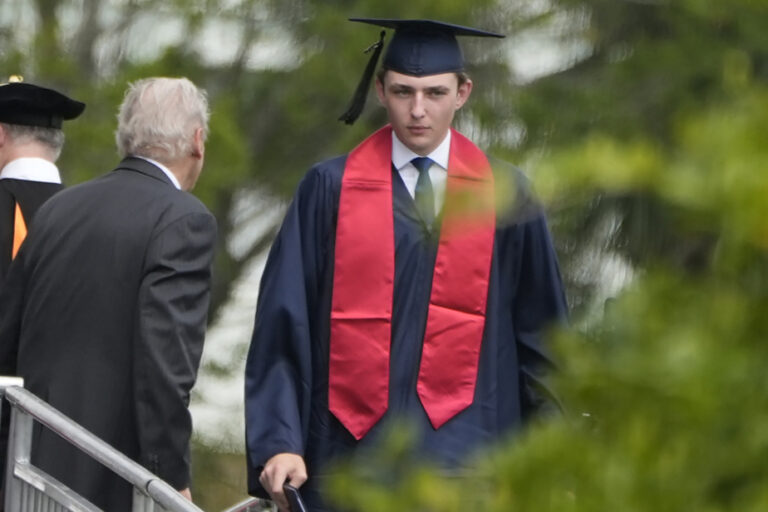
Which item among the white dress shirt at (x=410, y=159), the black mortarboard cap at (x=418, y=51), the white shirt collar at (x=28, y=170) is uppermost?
the black mortarboard cap at (x=418, y=51)

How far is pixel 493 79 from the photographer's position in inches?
435

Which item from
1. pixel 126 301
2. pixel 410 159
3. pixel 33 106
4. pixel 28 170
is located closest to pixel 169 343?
pixel 126 301

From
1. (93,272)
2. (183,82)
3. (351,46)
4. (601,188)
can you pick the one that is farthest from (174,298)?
(351,46)

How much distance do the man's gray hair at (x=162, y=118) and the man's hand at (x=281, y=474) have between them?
0.89 m

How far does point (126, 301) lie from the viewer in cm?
434

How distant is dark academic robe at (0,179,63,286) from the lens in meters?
5.23

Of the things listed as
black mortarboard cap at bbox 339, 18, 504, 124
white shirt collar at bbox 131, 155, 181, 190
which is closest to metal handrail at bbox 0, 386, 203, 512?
white shirt collar at bbox 131, 155, 181, 190

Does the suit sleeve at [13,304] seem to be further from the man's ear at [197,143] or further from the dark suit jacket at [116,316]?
the man's ear at [197,143]

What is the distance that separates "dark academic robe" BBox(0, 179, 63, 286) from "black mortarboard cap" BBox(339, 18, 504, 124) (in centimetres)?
105

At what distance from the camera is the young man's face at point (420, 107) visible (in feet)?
13.7

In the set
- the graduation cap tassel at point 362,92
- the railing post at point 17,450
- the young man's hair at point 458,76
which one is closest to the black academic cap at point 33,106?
the graduation cap tassel at point 362,92

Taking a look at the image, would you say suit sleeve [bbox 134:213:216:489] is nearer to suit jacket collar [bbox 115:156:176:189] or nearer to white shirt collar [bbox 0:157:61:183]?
suit jacket collar [bbox 115:156:176:189]

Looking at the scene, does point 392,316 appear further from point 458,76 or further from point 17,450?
point 17,450

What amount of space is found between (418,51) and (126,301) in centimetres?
95
